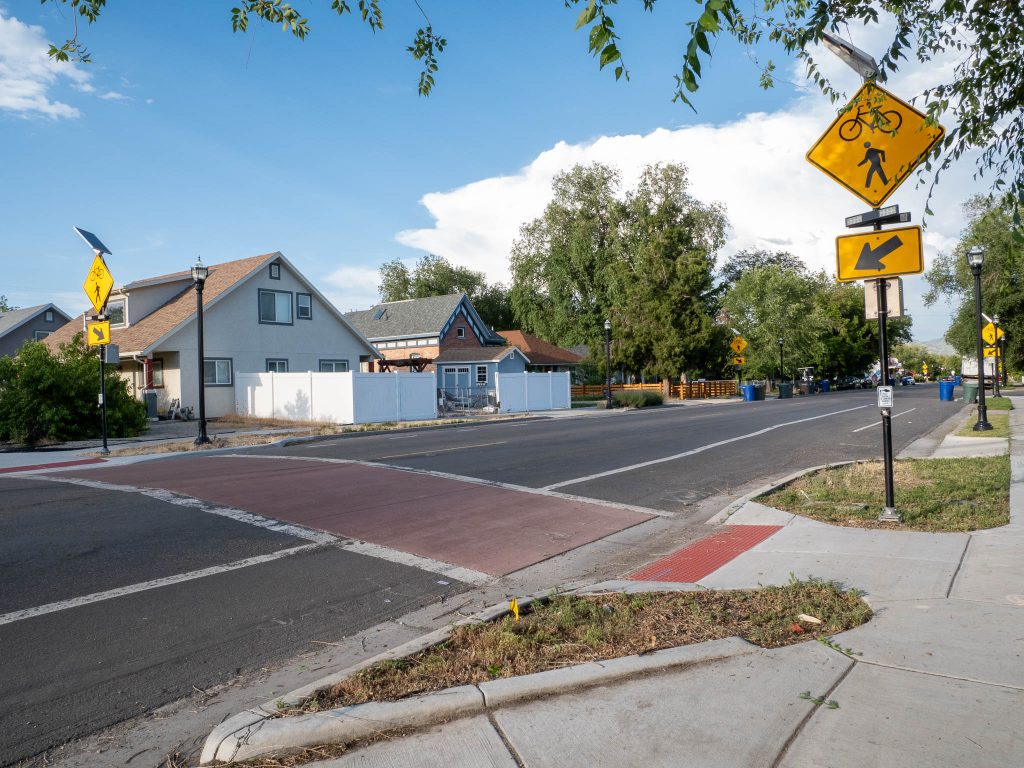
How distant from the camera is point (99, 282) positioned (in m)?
19.3

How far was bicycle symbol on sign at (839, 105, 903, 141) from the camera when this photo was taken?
6949 mm

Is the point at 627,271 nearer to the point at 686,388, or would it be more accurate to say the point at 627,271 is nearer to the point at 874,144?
the point at 686,388

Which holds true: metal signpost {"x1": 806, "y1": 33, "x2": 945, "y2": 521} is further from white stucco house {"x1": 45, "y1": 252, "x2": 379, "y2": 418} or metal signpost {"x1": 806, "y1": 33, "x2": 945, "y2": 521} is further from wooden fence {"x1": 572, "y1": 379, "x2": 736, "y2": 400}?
wooden fence {"x1": 572, "y1": 379, "x2": 736, "y2": 400}

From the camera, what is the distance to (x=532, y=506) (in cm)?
934

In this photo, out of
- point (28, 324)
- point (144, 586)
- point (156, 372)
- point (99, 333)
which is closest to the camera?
point (144, 586)

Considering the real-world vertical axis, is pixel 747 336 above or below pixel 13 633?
above

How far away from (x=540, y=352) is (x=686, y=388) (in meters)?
11.2

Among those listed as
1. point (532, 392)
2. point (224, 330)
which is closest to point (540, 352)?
point (532, 392)

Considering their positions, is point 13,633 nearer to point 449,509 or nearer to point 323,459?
point 449,509

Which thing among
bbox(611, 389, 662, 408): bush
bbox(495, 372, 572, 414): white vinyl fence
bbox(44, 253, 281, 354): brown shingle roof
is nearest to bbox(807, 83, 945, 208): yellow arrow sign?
bbox(44, 253, 281, 354): brown shingle roof

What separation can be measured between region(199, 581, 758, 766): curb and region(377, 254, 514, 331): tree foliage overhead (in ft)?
250

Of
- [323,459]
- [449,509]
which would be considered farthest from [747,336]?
[449,509]

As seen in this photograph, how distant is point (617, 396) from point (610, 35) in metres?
37.0

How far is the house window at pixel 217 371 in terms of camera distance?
29.5 meters
